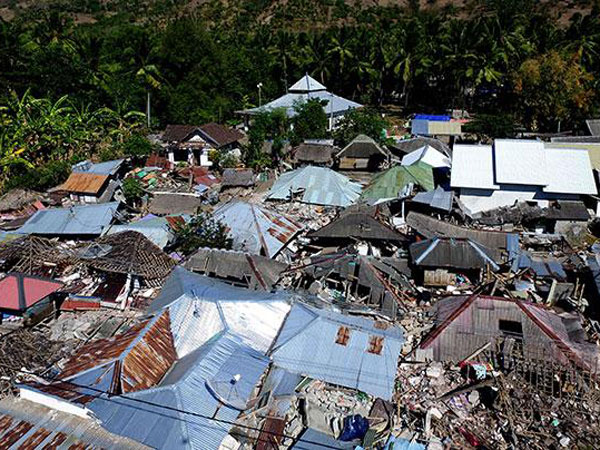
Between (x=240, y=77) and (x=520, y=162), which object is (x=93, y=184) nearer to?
(x=520, y=162)

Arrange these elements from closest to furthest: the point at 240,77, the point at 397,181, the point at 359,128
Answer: the point at 397,181
the point at 359,128
the point at 240,77

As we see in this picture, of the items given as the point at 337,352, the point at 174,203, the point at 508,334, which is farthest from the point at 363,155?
the point at 337,352

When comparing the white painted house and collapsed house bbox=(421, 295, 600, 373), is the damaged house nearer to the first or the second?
the white painted house

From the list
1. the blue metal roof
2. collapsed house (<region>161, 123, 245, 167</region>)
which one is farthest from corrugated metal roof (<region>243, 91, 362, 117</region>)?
the blue metal roof

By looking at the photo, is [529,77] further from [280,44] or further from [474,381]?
[474,381]

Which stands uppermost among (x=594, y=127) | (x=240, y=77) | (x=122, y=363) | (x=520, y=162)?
(x=240, y=77)

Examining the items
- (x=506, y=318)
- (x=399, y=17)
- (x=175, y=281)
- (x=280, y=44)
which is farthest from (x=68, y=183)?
(x=399, y=17)
